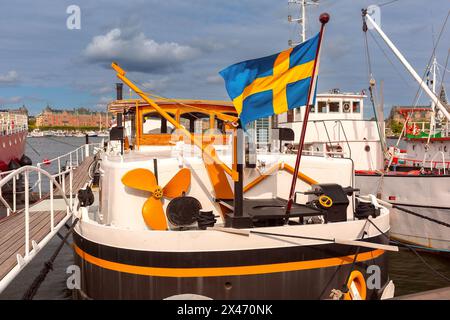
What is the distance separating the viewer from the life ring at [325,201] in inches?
294

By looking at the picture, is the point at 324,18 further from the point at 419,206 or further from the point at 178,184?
the point at 419,206

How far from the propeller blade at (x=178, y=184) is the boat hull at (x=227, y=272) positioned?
4.89ft

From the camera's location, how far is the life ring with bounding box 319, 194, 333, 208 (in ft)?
24.5

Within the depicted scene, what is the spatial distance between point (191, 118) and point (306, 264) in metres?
5.52

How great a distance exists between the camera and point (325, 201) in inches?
296

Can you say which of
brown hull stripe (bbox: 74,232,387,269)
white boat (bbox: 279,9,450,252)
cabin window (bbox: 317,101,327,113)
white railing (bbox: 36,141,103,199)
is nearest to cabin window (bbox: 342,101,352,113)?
cabin window (bbox: 317,101,327,113)

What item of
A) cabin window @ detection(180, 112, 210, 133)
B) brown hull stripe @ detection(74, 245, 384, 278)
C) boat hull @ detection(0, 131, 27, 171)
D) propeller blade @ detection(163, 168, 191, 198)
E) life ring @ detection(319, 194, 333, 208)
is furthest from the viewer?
boat hull @ detection(0, 131, 27, 171)

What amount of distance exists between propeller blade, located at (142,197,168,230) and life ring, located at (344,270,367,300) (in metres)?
3.49

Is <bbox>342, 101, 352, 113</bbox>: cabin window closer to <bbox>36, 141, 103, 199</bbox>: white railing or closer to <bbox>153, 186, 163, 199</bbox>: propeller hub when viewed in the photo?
<bbox>36, 141, 103, 199</bbox>: white railing

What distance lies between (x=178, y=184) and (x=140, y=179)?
74 cm

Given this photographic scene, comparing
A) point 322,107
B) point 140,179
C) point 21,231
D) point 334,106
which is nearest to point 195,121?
point 140,179
